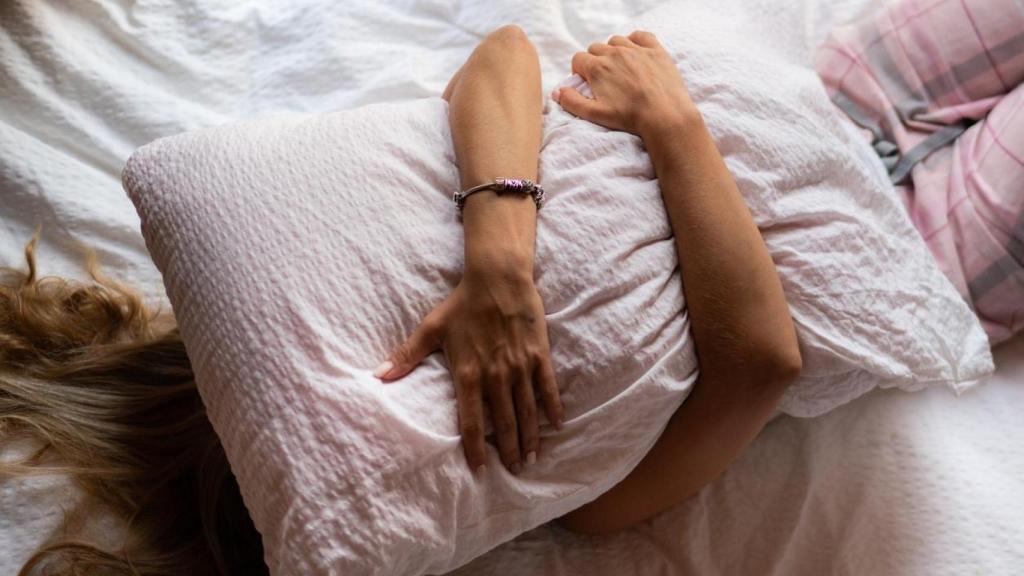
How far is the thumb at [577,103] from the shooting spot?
0.91 meters

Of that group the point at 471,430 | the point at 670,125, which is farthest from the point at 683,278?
the point at 471,430

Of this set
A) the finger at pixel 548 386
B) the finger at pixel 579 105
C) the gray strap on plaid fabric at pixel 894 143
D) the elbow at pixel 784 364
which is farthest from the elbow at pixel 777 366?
the gray strap on plaid fabric at pixel 894 143

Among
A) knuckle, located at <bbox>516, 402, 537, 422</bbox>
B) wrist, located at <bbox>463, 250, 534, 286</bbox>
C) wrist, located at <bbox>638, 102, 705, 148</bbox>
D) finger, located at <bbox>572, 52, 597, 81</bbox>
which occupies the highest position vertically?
finger, located at <bbox>572, 52, 597, 81</bbox>

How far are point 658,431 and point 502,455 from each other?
0.54 ft

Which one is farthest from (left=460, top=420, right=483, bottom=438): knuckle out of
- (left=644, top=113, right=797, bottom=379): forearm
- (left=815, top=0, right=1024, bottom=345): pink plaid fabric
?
(left=815, top=0, right=1024, bottom=345): pink plaid fabric

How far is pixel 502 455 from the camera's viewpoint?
2.50 ft

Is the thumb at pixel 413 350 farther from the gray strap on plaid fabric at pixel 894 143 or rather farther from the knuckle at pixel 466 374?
the gray strap on plaid fabric at pixel 894 143

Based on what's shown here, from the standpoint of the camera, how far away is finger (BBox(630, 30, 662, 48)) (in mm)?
969

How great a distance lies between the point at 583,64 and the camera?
972mm

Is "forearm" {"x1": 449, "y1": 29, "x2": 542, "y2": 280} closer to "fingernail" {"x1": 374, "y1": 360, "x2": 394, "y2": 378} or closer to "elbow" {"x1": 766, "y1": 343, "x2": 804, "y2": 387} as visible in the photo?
"fingernail" {"x1": 374, "y1": 360, "x2": 394, "y2": 378}

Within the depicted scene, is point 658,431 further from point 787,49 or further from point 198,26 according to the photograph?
point 198,26

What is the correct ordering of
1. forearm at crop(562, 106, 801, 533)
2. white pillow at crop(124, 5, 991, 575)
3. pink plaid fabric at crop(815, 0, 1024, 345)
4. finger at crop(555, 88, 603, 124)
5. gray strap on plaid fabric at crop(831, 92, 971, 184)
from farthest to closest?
gray strap on plaid fabric at crop(831, 92, 971, 184)
pink plaid fabric at crop(815, 0, 1024, 345)
finger at crop(555, 88, 603, 124)
forearm at crop(562, 106, 801, 533)
white pillow at crop(124, 5, 991, 575)

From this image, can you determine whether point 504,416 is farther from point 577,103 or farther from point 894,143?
point 894,143

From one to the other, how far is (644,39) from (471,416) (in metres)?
0.51
